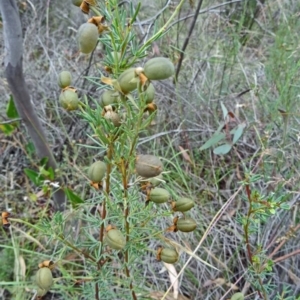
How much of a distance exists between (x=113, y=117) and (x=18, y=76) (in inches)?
29.0

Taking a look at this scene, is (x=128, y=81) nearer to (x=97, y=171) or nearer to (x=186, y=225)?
(x=97, y=171)

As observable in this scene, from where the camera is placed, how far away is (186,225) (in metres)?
0.80

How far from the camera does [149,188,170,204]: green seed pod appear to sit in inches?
29.3

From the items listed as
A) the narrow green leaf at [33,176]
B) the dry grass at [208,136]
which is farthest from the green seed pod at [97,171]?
the narrow green leaf at [33,176]

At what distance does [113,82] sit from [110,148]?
0.51 ft

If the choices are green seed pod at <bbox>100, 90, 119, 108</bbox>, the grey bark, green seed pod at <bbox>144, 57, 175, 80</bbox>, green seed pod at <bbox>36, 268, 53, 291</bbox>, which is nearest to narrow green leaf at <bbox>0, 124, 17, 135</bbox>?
the grey bark

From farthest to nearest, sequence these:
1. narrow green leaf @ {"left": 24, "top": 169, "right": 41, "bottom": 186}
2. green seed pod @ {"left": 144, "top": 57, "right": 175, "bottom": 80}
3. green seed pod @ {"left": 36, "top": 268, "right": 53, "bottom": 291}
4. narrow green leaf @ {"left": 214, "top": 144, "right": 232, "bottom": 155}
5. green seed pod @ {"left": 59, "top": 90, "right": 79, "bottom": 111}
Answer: narrow green leaf @ {"left": 24, "top": 169, "right": 41, "bottom": 186} < narrow green leaf @ {"left": 214, "top": 144, "right": 232, "bottom": 155} < green seed pod @ {"left": 36, "top": 268, "right": 53, "bottom": 291} < green seed pod @ {"left": 59, "top": 90, "right": 79, "bottom": 111} < green seed pod @ {"left": 144, "top": 57, "right": 175, "bottom": 80}

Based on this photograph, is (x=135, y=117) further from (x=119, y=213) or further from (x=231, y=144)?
(x=231, y=144)

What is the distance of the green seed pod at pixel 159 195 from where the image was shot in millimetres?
745

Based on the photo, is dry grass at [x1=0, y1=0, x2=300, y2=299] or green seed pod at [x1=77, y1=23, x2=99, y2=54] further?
dry grass at [x1=0, y1=0, x2=300, y2=299]

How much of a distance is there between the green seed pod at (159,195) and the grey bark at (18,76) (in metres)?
0.72

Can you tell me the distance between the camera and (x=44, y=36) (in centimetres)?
226

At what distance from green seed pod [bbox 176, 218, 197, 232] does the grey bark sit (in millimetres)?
735

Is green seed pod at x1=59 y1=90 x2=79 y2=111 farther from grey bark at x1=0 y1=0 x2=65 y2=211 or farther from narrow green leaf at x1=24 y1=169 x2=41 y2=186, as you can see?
narrow green leaf at x1=24 y1=169 x2=41 y2=186
